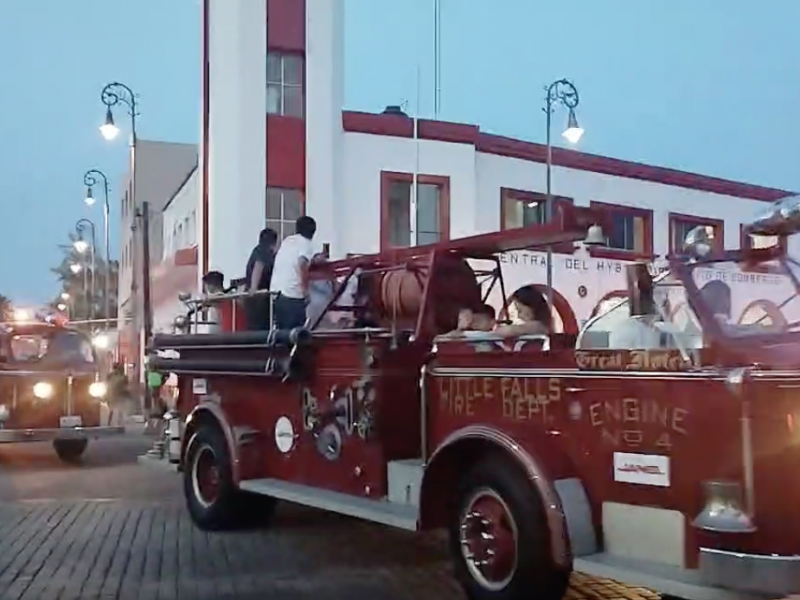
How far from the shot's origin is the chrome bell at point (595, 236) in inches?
244

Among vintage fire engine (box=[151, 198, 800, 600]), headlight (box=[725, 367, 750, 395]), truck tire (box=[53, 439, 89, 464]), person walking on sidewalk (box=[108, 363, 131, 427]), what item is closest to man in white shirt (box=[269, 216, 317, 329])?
vintage fire engine (box=[151, 198, 800, 600])

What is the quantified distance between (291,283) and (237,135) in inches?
524

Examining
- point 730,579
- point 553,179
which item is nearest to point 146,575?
point 730,579

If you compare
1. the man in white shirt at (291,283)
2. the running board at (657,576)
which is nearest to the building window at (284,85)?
the man in white shirt at (291,283)

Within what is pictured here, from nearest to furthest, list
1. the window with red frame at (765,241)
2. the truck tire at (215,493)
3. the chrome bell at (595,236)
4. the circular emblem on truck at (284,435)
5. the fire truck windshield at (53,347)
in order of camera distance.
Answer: the window with red frame at (765,241) < the chrome bell at (595,236) < the circular emblem on truck at (284,435) < the truck tire at (215,493) < the fire truck windshield at (53,347)

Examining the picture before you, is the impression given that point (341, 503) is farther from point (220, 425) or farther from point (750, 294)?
point (750, 294)

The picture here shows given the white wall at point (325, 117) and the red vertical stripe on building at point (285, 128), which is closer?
the white wall at point (325, 117)

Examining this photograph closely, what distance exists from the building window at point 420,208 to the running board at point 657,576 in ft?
54.6

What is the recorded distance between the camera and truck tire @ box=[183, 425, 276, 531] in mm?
9180

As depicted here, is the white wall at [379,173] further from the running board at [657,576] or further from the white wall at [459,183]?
the running board at [657,576]

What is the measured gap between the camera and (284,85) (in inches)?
876

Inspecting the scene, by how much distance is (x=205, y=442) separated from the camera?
9570 mm

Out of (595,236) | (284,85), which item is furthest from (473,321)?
(284,85)

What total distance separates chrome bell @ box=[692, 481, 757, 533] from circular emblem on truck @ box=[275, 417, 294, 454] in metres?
4.11
